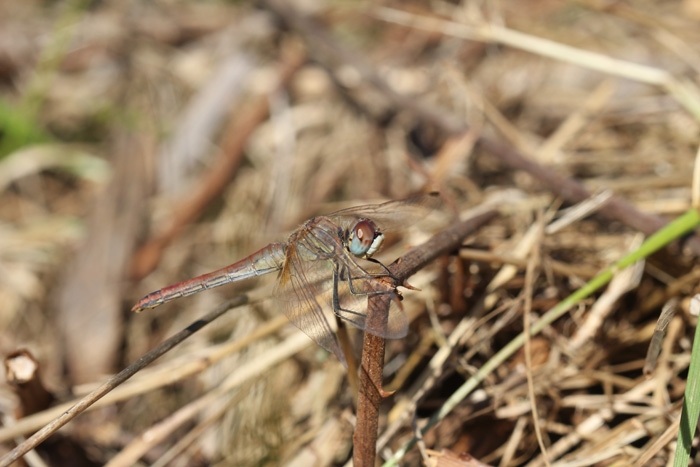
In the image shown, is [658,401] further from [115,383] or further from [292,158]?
[292,158]

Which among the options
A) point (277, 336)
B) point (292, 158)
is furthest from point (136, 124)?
point (277, 336)

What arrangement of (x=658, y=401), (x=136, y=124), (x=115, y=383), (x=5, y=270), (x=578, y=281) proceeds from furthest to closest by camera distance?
1. (x=136, y=124)
2. (x=5, y=270)
3. (x=578, y=281)
4. (x=658, y=401)
5. (x=115, y=383)

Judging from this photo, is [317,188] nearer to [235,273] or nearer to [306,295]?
[235,273]

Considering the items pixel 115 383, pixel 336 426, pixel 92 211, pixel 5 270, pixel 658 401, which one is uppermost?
pixel 115 383

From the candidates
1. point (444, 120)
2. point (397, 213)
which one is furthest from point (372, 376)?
point (444, 120)

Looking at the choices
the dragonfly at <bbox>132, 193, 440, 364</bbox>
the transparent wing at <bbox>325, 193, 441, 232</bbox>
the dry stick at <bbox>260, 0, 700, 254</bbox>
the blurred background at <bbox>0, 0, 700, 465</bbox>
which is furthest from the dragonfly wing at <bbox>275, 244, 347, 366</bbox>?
the dry stick at <bbox>260, 0, 700, 254</bbox>

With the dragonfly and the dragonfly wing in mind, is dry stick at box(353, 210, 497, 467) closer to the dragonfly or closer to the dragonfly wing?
the dragonfly
